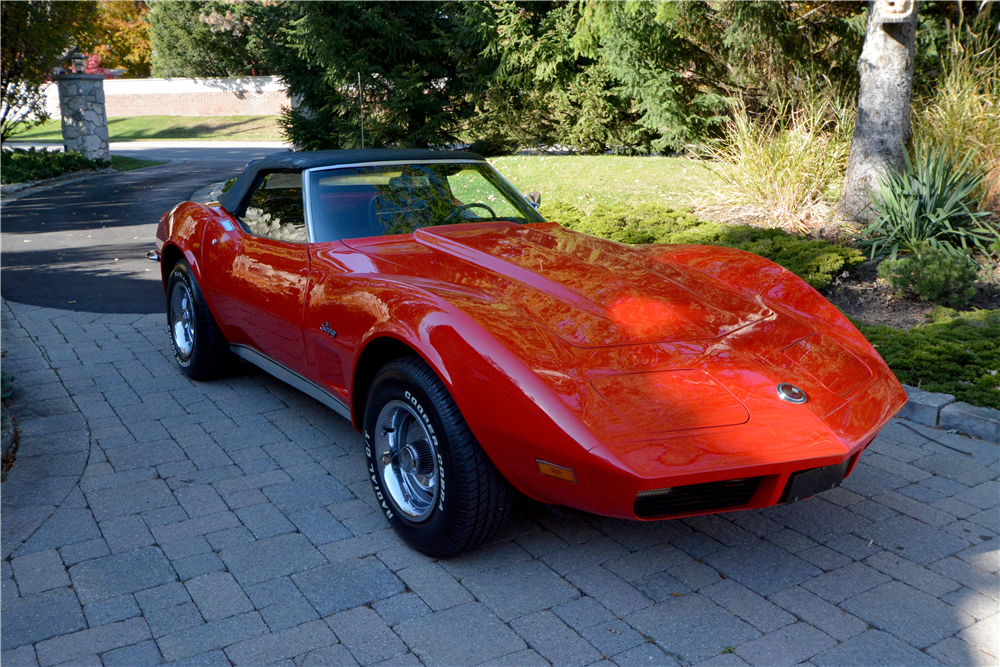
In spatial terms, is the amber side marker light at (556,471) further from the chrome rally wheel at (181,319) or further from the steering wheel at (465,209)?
the chrome rally wheel at (181,319)

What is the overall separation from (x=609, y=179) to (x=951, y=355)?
29.4 ft

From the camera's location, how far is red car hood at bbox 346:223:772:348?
2.89 metres

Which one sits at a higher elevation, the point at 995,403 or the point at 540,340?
the point at 540,340

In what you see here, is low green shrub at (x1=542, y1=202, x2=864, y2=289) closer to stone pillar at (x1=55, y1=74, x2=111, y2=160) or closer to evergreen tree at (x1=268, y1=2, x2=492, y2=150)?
evergreen tree at (x1=268, y1=2, x2=492, y2=150)

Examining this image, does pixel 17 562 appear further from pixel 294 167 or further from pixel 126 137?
pixel 126 137

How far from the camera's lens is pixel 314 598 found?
272 cm

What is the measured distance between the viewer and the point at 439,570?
2.90 metres

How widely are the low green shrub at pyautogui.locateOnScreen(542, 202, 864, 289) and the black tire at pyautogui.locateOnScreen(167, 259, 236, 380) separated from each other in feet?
12.4

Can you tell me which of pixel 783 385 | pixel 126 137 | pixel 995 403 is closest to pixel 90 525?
pixel 783 385

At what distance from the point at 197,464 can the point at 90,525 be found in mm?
615

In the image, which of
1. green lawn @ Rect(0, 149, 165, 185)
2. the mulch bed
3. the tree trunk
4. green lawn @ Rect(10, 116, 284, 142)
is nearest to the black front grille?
the mulch bed

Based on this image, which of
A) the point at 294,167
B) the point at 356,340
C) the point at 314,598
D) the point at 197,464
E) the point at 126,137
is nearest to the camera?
the point at 314,598

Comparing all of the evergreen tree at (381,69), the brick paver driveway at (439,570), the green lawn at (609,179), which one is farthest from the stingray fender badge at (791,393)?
the evergreen tree at (381,69)

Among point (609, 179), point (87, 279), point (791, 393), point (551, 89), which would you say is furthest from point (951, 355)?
point (551, 89)
